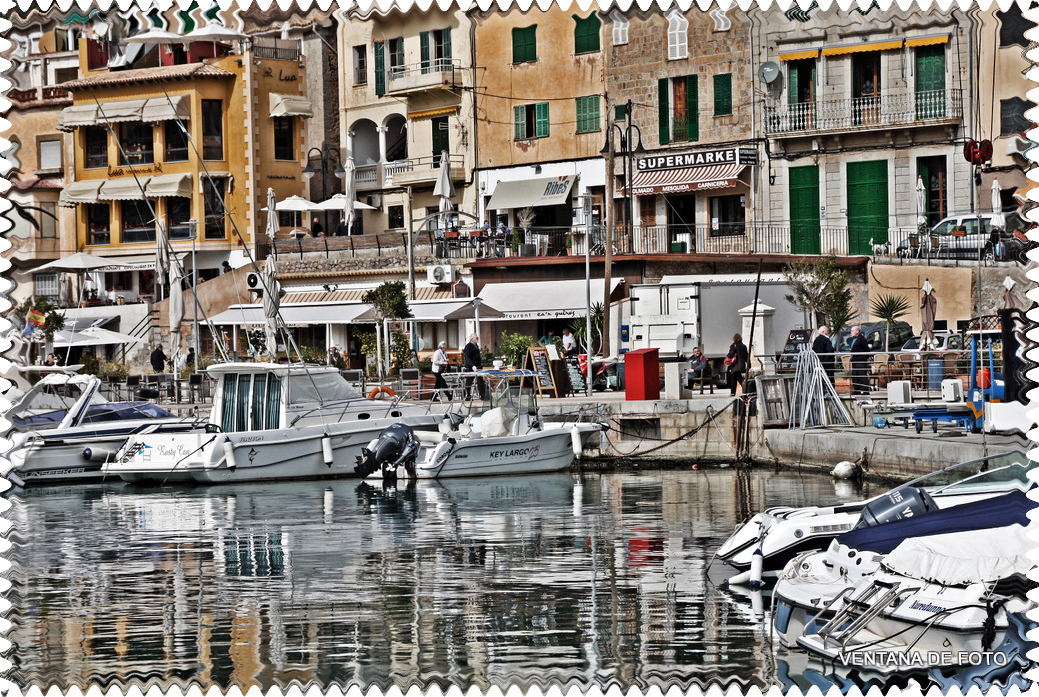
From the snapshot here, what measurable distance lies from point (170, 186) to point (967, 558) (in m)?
42.2

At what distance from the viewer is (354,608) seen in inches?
540

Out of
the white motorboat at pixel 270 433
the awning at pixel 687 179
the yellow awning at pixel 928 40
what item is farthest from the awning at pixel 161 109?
the white motorboat at pixel 270 433

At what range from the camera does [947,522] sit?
12.4m

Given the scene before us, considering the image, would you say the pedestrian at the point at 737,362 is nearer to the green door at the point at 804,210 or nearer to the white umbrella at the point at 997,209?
the white umbrella at the point at 997,209

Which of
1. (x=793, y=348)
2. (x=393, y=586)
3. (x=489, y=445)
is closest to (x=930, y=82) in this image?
(x=793, y=348)

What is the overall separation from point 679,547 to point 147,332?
110ft

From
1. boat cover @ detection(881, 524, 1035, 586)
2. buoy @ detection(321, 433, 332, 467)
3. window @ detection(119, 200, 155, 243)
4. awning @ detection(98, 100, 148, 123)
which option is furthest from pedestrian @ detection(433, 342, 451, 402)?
awning @ detection(98, 100, 148, 123)

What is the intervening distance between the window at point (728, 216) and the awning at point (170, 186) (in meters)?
18.0

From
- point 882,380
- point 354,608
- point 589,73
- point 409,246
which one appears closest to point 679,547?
point 354,608

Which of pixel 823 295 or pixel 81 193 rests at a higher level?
pixel 81 193

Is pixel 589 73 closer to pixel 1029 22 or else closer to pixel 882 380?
pixel 882 380

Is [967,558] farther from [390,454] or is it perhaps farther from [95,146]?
[95,146]

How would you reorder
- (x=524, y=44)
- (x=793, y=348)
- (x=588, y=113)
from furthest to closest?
1. (x=524, y=44)
2. (x=588, y=113)
3. (x=793, y=348)

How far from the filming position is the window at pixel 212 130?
5084 centimetres
